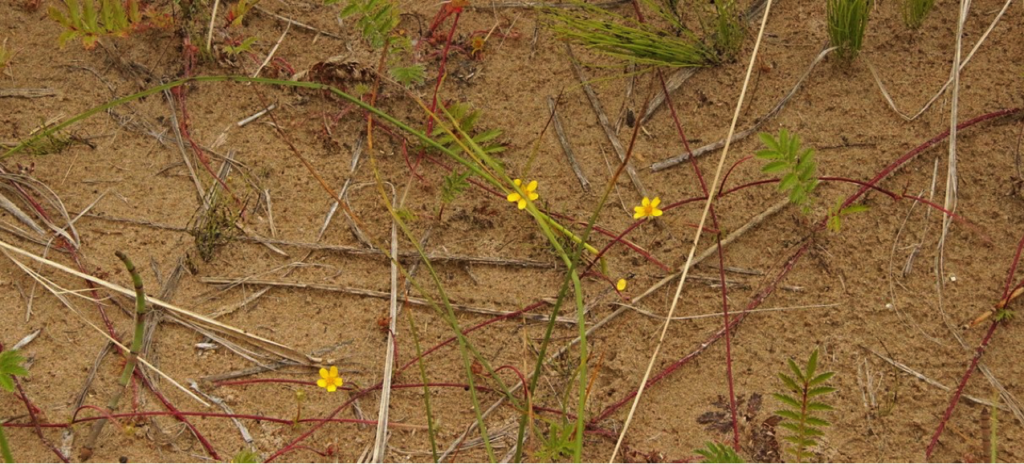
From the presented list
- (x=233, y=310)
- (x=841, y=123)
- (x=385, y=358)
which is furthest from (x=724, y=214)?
(x=233, y=310)

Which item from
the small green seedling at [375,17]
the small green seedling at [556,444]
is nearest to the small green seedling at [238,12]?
the small green seedling at [375,17]

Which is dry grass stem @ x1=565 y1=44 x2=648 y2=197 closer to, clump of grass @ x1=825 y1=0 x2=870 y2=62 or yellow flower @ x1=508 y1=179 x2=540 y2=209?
yellow flower @ x1=508 y1=179 x2=540 y2=209

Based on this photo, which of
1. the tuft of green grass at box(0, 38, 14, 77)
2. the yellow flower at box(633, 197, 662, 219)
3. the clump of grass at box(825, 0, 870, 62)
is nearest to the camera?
the yellow flower at box(633, 197, 662, 219)

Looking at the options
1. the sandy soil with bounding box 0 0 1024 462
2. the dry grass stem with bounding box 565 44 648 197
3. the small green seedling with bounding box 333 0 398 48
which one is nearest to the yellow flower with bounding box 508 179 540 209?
the sandy soil with bounding box 0 0 1024 462

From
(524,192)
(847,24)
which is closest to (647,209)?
(524,192)

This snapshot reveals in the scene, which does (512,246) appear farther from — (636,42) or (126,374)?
(126,374)

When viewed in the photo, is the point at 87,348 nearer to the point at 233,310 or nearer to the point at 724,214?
the point at 233,310

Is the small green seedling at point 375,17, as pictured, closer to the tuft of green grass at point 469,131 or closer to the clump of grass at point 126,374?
the tuft of green grass at point 469,131
